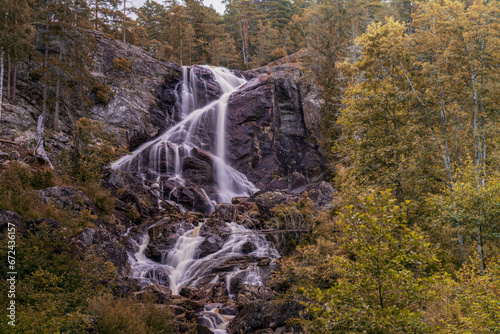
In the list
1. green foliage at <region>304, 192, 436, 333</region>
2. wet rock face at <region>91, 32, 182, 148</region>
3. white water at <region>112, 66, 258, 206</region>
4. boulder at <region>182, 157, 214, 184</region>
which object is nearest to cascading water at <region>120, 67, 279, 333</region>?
white water at <region>112, 66, 258, 206</region>

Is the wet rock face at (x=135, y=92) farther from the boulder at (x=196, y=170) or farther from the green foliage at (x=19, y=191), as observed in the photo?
the green foliage at (x=19, y=191)

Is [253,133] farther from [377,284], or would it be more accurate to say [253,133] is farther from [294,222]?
[377,284]

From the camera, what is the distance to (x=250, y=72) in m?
45.8

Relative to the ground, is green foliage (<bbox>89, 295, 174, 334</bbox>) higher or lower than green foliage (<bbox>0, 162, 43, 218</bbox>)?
lower

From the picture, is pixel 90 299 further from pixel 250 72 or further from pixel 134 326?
pixel 250 72

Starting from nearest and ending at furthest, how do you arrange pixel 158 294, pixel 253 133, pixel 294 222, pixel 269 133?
1. pixel 158 294
2. pixel 294 222
3. pixel 253 133
4. pixel 269 133

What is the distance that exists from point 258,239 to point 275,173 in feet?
53.0

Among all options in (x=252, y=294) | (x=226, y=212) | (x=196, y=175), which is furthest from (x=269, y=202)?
(x=196, y=175)

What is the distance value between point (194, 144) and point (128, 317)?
25339 mm

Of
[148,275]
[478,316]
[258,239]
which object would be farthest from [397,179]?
[148,275]

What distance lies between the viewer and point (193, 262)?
16.2 metres

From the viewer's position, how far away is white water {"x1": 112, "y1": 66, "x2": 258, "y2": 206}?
27.9m

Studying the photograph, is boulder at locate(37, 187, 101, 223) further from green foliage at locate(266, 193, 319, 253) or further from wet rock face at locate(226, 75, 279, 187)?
wet rock face at locate(226, 75, 279, 187)

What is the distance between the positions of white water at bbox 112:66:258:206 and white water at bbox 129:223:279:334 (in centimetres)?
948
